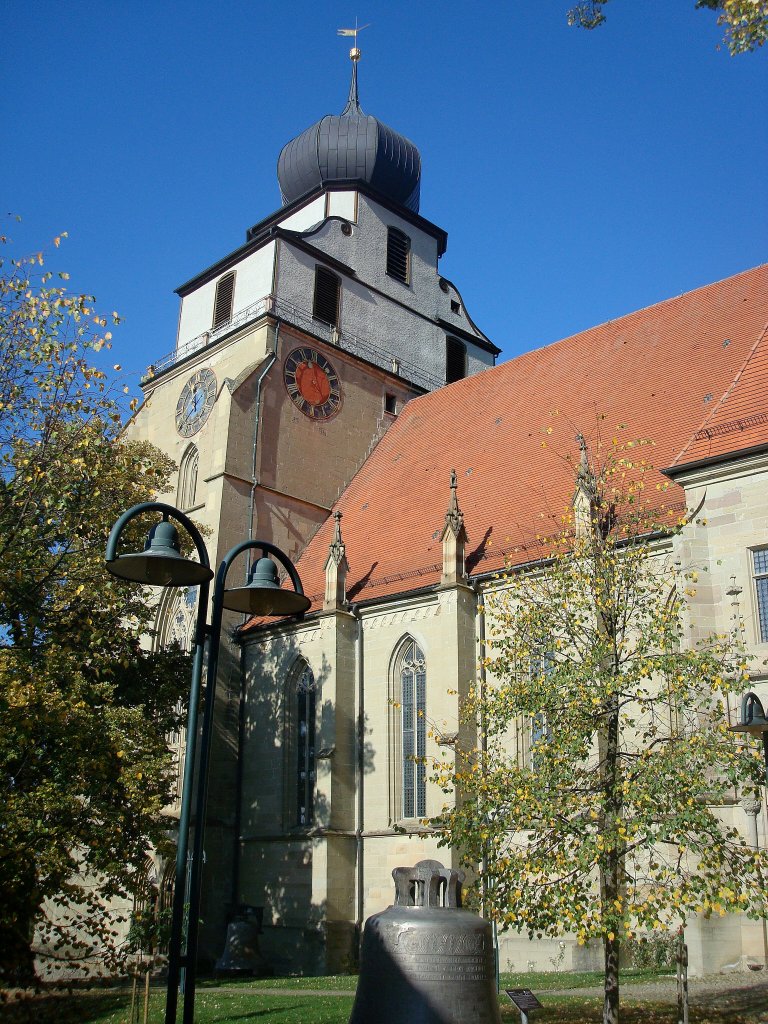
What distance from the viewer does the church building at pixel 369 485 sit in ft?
54.9

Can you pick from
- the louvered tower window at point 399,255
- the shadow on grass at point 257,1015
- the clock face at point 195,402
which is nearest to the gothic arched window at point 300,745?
the clock face at point 195,402

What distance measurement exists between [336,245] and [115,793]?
740 inches

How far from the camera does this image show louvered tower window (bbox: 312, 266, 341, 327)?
92.1ft

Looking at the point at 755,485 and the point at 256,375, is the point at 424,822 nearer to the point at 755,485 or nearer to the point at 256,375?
the point at 755,485

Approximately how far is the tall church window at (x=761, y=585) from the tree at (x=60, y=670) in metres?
8.54

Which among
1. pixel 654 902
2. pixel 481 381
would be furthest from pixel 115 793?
pixel 481 381

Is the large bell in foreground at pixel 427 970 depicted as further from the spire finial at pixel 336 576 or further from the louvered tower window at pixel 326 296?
the louvered tower window at pixel 326 296

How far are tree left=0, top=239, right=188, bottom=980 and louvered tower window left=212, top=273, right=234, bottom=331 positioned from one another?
13330mm

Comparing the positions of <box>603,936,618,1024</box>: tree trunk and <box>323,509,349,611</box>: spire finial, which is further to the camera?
<box>323,509,349,611</box>: spire finial

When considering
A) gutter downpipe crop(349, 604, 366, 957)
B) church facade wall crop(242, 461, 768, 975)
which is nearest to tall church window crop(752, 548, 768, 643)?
church facade wall crop(242, 461, 768, 975)

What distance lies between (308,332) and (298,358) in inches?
31.6

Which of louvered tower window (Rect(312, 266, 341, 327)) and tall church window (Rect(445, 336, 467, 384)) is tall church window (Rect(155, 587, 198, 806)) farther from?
tall church window (Rect(445, 336, 467, 384))

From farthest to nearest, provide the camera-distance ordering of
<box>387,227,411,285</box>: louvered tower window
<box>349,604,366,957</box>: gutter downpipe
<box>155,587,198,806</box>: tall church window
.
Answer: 1. <box>387,227,411,285</box>: louvered tower window
2. <box>155,587,198,806</box>: tall church window
3. <box>349,604,366,957</box>: gutter downpipe

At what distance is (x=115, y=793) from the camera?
1458 cm
